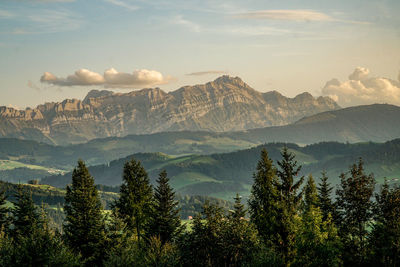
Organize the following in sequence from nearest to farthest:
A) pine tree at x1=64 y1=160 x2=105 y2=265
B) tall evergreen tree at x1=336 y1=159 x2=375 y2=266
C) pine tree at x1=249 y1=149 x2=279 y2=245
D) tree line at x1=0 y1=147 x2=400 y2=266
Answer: tree line at x1=0 y1=147 x2=400 y2=266
pine tree at x1=249 y1=149 x2=279 y2=245
tall evergreen tree at x1=336 y1=159 x2=375 y2=266
pine tree at x1=64 y1=160 x2=105 y2=265

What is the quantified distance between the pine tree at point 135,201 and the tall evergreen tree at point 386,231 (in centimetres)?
4100

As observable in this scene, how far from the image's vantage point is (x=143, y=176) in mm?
88875

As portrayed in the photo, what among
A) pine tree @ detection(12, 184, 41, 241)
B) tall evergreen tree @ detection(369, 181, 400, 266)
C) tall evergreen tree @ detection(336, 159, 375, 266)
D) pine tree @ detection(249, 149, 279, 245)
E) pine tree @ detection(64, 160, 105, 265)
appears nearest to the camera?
tall evergreen tree @ detection(369, 181, 400, 266)

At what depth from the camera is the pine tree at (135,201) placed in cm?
8650

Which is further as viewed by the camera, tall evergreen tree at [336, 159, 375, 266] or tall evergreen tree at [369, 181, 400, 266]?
tall evergreen tree at [336, 159, 375, 266]

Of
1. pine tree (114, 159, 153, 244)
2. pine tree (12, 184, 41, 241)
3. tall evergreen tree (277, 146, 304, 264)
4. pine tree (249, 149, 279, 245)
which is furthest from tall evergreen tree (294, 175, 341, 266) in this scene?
pine tree (12, 184, 41, 241)

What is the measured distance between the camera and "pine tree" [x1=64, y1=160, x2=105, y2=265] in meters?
78.9

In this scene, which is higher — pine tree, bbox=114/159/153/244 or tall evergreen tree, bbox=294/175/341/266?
pine tree, bbox=114/159/153/244

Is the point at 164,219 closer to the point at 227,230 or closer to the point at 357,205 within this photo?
the point at 227,230

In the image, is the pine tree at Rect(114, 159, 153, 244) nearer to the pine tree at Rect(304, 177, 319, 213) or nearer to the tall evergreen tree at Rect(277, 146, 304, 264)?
the tall evergreen tree at Rect(277, 146, 304, 264)

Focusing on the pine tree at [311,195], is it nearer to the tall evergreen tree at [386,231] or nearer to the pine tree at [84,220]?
the tall evergreen tree at [386,231]

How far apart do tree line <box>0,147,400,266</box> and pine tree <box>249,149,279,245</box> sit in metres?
0.17

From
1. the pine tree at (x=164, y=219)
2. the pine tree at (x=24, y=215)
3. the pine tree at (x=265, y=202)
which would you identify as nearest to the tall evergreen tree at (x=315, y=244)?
the pine tree at (x=265, y=202)

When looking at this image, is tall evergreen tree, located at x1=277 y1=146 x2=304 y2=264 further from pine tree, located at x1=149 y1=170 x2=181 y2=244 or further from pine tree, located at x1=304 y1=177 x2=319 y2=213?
pine tree, located at x1=149 y1=170 x2=181 y2=244
